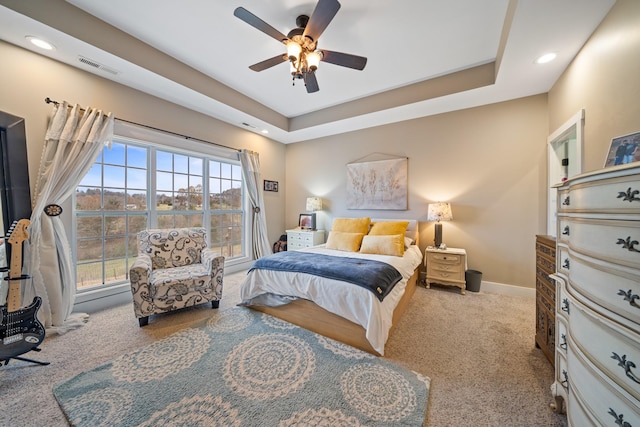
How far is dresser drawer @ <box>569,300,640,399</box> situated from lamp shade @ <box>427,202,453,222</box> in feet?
7.90

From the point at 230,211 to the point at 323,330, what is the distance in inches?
117

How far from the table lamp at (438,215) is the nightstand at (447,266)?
0.19 m

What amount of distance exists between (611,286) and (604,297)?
54 millimetres

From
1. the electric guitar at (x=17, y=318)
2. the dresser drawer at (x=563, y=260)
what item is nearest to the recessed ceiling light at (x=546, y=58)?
the dresser drawer at (x=563, y=260)

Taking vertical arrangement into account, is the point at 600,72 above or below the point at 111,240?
above

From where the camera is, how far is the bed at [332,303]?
180 centimetres

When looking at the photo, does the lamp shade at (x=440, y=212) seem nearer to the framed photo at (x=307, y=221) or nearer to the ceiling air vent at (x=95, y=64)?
the framed photo at (x=307, y=221)

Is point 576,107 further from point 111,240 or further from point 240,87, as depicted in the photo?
point 111,240

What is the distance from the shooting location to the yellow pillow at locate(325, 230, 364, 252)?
10.4 ft

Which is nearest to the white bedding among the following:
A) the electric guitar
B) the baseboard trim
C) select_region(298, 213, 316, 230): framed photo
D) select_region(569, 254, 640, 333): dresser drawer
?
select_region(569, 254, 640, 333): dresser drawer

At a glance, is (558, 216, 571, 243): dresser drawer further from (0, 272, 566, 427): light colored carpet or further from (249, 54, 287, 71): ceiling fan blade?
(249, 54, 287, 71): ceiling fan blade

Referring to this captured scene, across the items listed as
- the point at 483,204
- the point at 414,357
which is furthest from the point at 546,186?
the point at 414,357

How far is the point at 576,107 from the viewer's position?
2131mm

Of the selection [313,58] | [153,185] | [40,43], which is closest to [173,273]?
[153,185]
